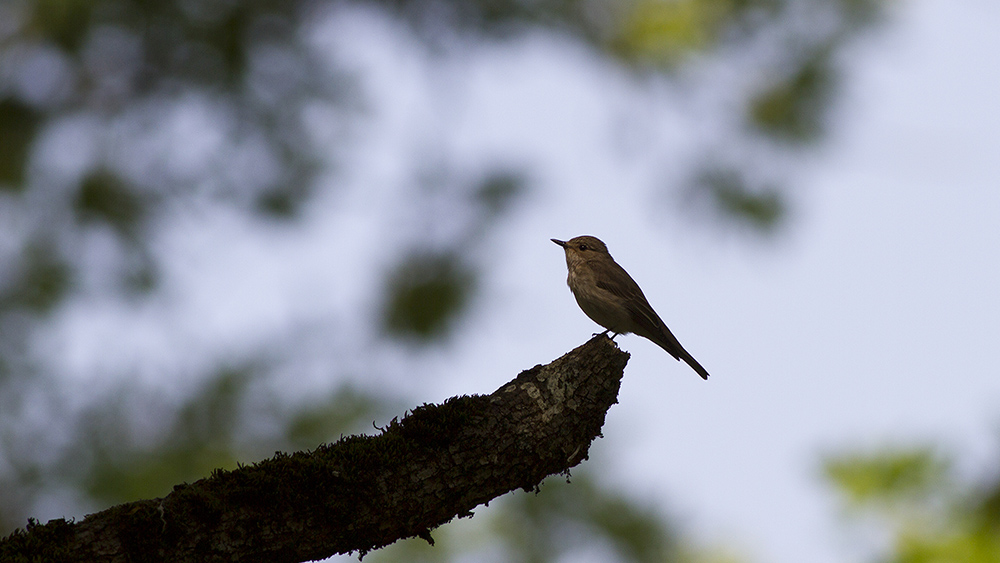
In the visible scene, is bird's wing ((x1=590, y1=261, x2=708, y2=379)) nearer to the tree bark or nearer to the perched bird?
the perched bird

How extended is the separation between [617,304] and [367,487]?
135 inches

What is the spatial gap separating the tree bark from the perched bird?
2629 millimetres

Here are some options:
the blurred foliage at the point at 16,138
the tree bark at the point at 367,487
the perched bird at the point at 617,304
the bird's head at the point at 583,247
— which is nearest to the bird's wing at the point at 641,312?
the perched bird at the point at 617,304

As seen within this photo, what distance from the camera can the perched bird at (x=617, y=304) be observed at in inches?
254

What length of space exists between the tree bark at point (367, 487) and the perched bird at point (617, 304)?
8.62 feet

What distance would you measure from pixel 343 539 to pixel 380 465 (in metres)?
0.32

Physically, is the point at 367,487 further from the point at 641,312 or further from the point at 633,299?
the point at 633,299

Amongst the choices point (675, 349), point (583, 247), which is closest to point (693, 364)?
point (675, 349)

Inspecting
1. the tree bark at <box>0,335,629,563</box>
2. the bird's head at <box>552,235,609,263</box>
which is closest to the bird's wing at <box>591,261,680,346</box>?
the bird's head at <box>552,235,609,263</box>

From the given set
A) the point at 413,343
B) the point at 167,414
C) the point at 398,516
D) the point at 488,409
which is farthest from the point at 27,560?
the point at 167,414

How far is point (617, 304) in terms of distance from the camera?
21.2 ft

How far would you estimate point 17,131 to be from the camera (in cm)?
985

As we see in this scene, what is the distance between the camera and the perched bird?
254 inches

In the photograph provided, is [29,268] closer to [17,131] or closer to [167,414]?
[17,131]
